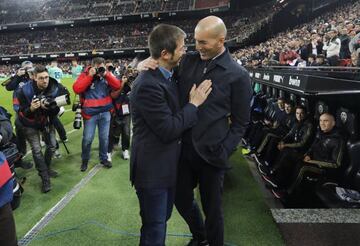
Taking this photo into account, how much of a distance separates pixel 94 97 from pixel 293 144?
10.1ft

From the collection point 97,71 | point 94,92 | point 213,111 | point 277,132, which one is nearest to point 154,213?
point 213,111

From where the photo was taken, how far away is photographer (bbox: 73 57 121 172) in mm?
5160

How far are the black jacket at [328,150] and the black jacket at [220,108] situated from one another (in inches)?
66.2

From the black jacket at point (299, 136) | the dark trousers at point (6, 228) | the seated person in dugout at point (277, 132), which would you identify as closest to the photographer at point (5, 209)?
the dark trousers at point (6, 228)

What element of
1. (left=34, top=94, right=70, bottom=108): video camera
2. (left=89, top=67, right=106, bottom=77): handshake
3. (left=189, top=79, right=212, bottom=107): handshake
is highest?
(left=89, top=67, right=106, bottom=77): handshake

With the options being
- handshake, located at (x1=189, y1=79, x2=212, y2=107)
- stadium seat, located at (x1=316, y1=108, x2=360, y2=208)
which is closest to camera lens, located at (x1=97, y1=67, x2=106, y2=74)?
handshake, located at (x1=189, y1=79, x2=212, y2=107)

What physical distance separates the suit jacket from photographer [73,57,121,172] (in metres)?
3.08

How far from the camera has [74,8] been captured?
5062cm

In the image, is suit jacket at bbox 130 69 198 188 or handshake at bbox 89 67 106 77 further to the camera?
handshake at bbox 89 67 106 77

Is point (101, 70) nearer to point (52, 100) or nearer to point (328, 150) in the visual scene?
point (52, 100)

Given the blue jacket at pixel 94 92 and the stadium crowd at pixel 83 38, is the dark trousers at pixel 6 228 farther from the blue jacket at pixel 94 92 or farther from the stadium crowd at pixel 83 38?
the stadium crowd at pixel 83 38

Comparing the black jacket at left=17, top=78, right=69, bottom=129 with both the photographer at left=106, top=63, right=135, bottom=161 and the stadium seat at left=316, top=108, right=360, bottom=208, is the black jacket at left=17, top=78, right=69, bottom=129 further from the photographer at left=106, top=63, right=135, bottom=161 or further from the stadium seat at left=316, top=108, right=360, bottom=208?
the stadium seat at left=316, top=108, right=360, bottom=208

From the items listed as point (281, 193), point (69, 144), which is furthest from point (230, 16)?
point (281, 193)

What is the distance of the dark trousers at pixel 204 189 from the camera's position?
2.52 metres
